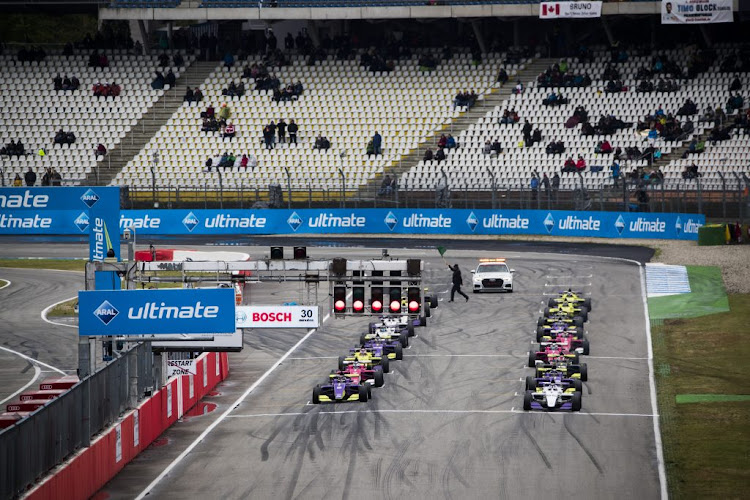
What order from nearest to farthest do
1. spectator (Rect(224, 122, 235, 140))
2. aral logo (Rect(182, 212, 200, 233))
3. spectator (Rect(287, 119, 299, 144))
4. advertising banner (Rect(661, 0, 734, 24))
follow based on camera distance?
aral logo (Rect(182, 212, 200, 233)) < advertising banner (Rect(661, 0, 734, 24)) < spectator (Rect(287, 119, 299, 144)) < spectator (Rect(224, 122, 235, 140))

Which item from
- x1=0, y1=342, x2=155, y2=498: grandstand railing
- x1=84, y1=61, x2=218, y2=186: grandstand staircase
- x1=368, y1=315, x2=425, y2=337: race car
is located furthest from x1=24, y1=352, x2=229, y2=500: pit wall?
x1=84, y1=61, x2=218, y2=186: grandstand staircase

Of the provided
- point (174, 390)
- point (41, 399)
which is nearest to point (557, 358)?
point (174, 390)

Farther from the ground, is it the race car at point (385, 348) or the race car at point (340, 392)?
the race car at point (385, 348)

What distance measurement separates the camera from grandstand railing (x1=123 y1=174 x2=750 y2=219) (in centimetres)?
5738

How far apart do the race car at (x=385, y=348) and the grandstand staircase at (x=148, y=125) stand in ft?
114

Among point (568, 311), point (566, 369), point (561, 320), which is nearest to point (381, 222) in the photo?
point (568, 311)

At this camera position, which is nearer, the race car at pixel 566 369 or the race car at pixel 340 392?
the race car at pixel 340 392

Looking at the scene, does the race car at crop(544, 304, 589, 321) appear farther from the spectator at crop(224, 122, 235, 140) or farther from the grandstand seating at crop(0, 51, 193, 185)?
the grandstand seating at crop(0, 51, 193, 185)

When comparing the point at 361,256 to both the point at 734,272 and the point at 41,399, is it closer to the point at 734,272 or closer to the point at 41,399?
the point at 734,272

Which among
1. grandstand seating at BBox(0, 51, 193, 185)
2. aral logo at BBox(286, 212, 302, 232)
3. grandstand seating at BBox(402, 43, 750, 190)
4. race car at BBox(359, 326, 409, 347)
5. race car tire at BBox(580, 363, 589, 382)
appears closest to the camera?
race car tire at BBox(580, 363, 589, 382)

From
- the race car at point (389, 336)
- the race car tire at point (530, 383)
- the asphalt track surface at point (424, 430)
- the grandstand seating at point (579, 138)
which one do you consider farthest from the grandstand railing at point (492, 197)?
the race car tire at point (530, 383)

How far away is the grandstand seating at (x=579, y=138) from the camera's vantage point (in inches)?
2436

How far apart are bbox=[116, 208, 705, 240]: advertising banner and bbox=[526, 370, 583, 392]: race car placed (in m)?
31.2

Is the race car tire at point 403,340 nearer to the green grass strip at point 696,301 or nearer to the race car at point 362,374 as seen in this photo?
the race car at point 362,374
